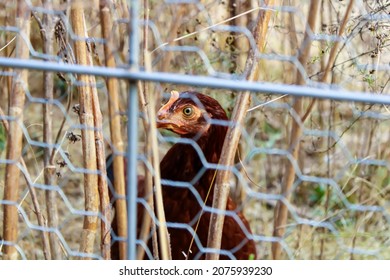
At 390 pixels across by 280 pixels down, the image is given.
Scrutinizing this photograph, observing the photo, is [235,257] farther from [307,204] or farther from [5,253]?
[307,204]

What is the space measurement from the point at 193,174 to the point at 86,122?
511 mm

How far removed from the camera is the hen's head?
6.08ft

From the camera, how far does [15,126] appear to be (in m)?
1.59

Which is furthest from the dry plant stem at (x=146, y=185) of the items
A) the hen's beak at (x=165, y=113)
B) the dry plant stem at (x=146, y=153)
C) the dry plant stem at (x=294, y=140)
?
the dry plant stem at (x=294, y=140)

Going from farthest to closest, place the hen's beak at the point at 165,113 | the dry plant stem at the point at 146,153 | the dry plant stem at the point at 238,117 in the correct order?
1. the hen's beak at the point at 165,113
2. the dry plant stem at the point at 238,117
3. the dry plant stem at the point at 146,153

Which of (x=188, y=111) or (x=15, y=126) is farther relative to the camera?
(x=188, y=111)

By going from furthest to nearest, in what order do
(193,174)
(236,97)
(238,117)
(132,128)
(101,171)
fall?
(193,174)
(236,97)
(101,171)
(238,117)
(132,128)

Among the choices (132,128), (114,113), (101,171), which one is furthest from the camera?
(101,171)

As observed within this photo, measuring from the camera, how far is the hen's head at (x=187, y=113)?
6.08 feet

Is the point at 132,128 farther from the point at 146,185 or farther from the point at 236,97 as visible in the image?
the point at 236,97

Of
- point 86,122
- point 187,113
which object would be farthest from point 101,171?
point 187,113

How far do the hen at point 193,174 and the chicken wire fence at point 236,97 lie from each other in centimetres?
9

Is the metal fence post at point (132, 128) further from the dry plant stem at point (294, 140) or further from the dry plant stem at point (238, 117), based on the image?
the dry plant stem at point (294, 140)

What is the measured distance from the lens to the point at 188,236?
1.97 m
